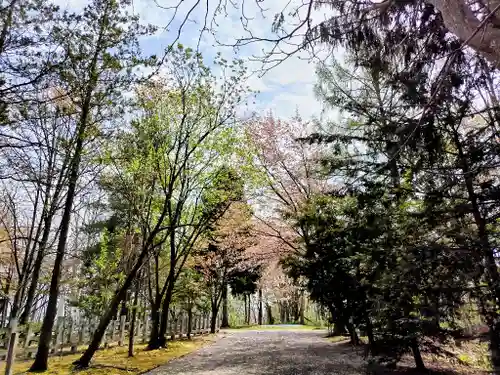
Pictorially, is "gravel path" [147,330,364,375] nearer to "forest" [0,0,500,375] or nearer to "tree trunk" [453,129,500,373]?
"forest" [0,0,500,375]

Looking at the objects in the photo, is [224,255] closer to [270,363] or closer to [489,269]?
[270,363]

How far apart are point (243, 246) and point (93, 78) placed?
533 inches

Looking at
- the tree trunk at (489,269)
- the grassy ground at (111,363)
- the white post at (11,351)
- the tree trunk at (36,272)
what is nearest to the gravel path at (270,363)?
the grassy ground at (111,363)

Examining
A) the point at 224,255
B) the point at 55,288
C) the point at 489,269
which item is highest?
the point at 224,255

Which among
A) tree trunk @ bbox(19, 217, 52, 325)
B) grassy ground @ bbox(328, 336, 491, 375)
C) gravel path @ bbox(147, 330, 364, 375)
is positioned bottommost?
gravel path @ bbox(147, 330, 364, 375)

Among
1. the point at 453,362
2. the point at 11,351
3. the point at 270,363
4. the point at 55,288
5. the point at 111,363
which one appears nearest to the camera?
the point at 11,351

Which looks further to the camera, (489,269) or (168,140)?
(168,140)

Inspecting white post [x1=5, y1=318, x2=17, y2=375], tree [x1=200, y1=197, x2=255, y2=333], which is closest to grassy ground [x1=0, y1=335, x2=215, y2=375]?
white post [x1=5, y1=318, x2=17, y2=375]

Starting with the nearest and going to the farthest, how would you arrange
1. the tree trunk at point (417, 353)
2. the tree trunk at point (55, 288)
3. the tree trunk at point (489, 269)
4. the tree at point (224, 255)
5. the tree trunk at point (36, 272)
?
the tree trunk at point (489, 269)
the tree trunk at point (417, 353)
the tree trunk at point (55, 288)
the tree trunk at point (36, 272)
the tree at point (224, 255)

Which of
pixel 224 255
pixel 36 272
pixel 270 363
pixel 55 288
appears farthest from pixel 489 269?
pixel 224 255

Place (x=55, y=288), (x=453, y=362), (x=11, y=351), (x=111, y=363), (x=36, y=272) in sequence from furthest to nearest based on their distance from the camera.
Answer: (x=36, y=272)
(x=111, y=363)
(x=55, y=288)
(x=453, y=362)
(x=11, y=351)

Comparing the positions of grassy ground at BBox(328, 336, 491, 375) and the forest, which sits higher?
the forest

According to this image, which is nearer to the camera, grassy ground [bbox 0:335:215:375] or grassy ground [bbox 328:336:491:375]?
grassy ground [bbox 328:336:491:375]

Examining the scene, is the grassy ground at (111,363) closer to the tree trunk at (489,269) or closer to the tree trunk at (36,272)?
the tree trunk at (36,272)
